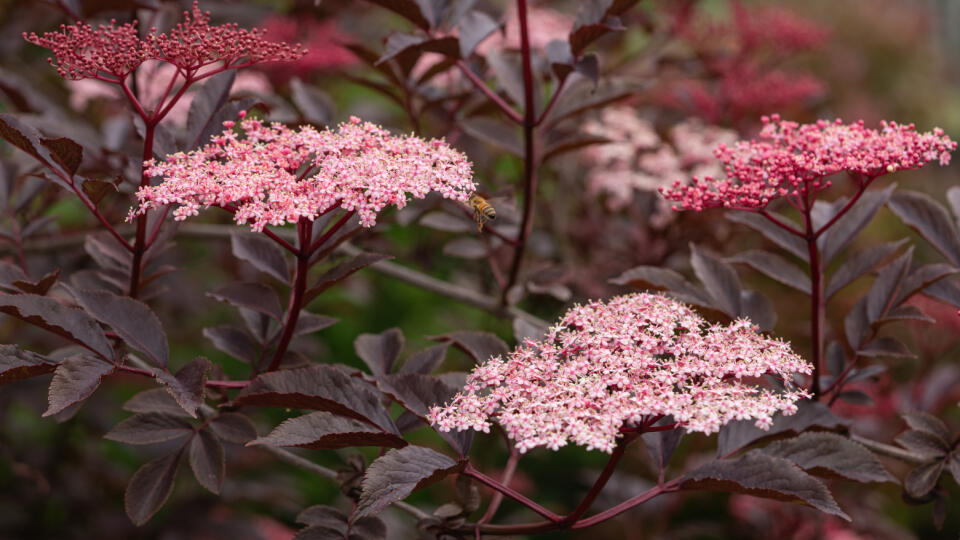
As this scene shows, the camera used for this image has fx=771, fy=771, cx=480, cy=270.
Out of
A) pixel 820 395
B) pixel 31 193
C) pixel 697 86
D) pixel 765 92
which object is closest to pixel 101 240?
pixel 31 193

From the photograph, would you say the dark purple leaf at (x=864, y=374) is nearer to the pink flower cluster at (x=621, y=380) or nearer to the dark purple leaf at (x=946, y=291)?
the dark purple leaf at (x=946, y=291)

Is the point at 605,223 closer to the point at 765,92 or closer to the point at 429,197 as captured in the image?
the point at 765,92

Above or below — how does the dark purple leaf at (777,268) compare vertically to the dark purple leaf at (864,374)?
above

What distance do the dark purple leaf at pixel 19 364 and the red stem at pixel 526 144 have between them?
3.17 feet

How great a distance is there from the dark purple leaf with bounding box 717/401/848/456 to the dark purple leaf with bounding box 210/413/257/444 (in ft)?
2.55

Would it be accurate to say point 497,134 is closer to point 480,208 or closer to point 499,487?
point 480,208

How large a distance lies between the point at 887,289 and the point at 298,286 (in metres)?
1.10

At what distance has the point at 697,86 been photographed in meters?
3.13

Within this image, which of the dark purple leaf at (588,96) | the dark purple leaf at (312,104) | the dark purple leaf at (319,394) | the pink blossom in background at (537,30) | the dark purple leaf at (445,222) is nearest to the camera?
the dark purple leaf at (319,394)

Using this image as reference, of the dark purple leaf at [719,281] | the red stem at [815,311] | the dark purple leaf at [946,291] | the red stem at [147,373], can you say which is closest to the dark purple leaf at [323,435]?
the red stem at [147,373]

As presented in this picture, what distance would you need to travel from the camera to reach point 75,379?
1.09 metres

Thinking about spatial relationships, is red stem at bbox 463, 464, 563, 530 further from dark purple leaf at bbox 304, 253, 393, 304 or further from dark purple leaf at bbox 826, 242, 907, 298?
dark purple leaf at bbox 826, 242, 907, 298

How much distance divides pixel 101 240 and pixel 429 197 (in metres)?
0.73

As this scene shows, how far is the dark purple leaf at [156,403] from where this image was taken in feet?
4.31
